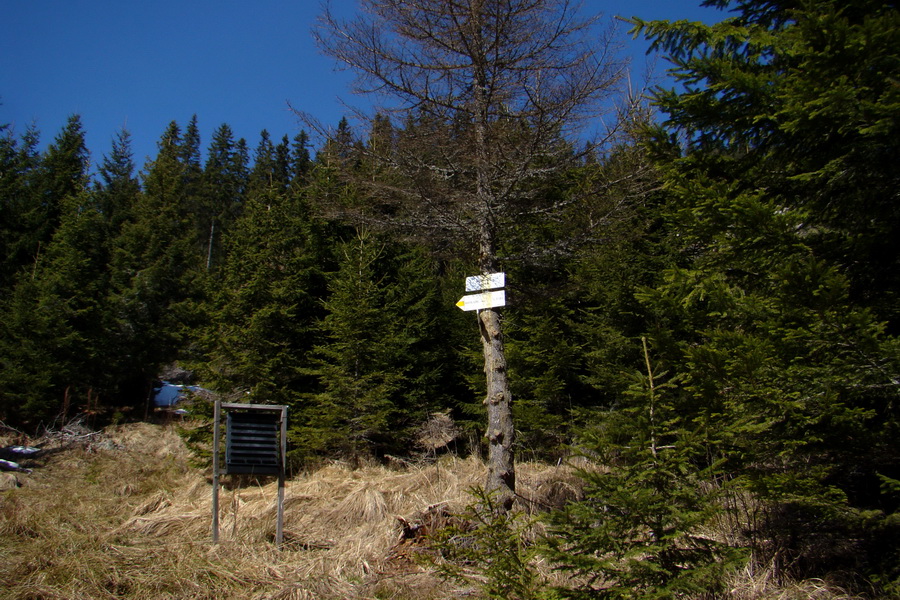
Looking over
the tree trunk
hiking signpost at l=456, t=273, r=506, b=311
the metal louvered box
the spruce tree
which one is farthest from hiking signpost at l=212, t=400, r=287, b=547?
the spruce tree

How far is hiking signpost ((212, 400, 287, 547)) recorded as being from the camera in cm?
623

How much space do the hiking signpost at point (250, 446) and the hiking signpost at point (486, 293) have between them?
259 centimetres

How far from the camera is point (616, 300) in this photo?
11578mm

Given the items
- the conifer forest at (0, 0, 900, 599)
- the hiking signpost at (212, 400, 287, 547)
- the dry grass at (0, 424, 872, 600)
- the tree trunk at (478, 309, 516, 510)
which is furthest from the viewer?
the hiking signpost at (212, 400, 287, 547)

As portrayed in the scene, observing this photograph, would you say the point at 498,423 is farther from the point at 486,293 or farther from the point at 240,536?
the point at 240,536

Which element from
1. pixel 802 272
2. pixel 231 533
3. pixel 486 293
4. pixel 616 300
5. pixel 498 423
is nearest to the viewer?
pixel 802 272

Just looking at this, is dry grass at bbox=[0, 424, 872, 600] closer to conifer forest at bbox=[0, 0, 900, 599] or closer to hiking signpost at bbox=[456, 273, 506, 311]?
conifer forest at bbox=[0, 0, 900, 599]

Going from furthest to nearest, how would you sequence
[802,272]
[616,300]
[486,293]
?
[616,300] → [486,293] → [802,272]

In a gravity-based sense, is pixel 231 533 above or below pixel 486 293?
below

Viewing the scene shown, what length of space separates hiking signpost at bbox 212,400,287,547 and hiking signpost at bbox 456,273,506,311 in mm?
2586

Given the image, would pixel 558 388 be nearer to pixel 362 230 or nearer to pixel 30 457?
pixel 362 230

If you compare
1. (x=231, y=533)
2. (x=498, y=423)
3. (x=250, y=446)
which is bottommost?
(x=231, y=533)

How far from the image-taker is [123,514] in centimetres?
759

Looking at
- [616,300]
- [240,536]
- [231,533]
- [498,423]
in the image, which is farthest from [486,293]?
[616,300]
